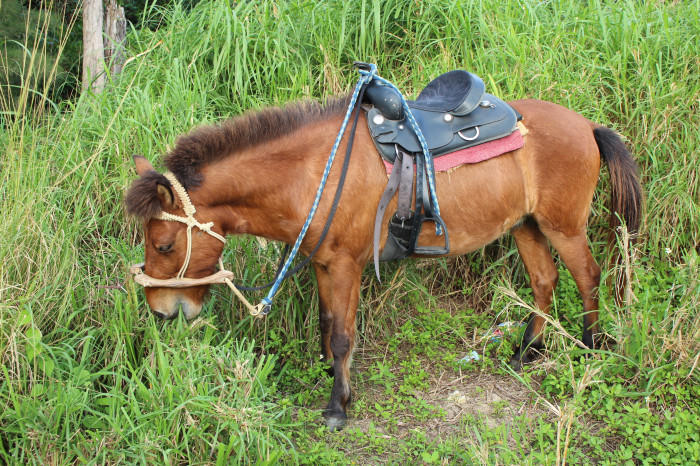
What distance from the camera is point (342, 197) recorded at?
2896mm

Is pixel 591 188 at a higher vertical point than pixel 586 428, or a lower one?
higher

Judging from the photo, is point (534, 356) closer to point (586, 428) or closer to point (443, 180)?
point (586, 428)

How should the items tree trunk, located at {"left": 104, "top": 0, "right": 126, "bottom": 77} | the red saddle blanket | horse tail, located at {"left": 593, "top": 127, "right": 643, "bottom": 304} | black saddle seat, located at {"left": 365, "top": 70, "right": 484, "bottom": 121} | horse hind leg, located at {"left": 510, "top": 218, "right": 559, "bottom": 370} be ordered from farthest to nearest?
1. tree trunk, located at {"left": 104, "top": 0, "right": 126, "bottom": 77}
2. horse hind leg, located at {"left": 510, "top": 218, "right": 559, "bottom": 370}
3. horse tail, located at {"left": 593, "top": 127, "right": 643, "bottom": 304}
4. the red saddle blanket
5. black saddle seat, located at {"left": 365, "top": 70, "right": 484, "bottom": 121}

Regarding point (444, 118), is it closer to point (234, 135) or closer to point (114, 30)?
point (234, 135)

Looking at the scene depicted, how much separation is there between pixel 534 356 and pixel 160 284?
8.50ft

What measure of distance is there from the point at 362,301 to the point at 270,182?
136 cm

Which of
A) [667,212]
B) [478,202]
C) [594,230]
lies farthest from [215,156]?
[667,212]

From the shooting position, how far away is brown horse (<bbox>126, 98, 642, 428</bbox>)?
2.77 metres

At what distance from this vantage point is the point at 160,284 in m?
2.75

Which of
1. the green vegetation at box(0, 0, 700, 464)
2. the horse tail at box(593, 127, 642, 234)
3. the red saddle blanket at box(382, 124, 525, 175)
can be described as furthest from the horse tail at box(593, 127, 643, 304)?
the red saddle blanket at box(382, 124, 525, 175)

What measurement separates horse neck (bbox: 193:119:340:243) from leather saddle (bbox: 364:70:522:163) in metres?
0.32

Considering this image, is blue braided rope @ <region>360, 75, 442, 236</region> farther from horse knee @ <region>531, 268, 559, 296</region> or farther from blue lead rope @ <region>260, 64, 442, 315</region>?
horse knee @ <region>531, 268, 559, 296</region>

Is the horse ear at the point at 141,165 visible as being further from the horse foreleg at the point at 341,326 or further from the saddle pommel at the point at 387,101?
the saddle pommel at the point at 387,101

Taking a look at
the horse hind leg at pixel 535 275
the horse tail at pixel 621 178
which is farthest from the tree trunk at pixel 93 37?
the horse tail at pixel 621 178
